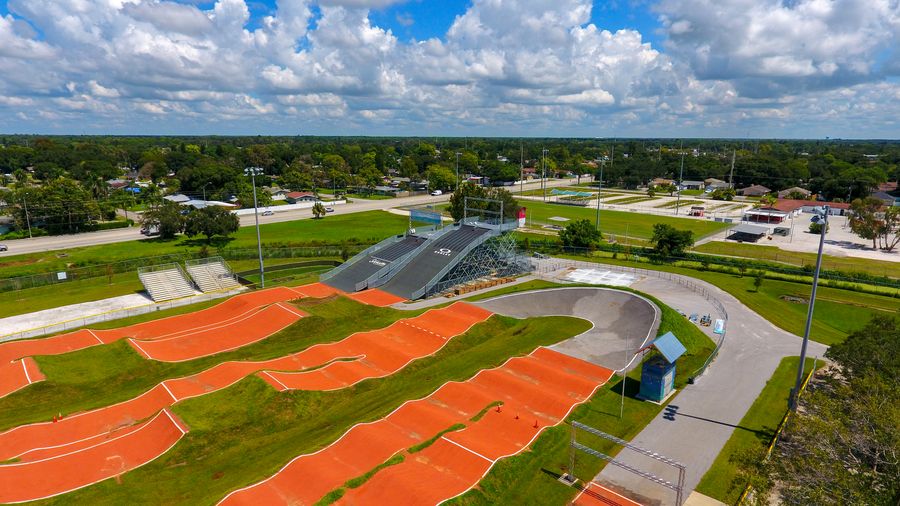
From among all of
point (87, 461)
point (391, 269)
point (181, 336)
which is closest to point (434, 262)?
point (391, 269)

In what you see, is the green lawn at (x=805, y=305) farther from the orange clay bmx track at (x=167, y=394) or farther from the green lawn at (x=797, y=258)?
the orange clay bmx track at (x=167, y=394)

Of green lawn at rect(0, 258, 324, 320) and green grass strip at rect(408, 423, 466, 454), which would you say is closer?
green grass strip at rect(408, 423, 466, 454)

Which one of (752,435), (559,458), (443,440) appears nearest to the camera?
(559,458)

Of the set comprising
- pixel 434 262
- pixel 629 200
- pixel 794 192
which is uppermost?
pixel 794 192

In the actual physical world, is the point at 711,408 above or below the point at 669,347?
below

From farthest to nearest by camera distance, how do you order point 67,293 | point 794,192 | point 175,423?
point 794,192 < point 67,293 < point 175,423

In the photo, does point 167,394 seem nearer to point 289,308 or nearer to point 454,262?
point 289,308

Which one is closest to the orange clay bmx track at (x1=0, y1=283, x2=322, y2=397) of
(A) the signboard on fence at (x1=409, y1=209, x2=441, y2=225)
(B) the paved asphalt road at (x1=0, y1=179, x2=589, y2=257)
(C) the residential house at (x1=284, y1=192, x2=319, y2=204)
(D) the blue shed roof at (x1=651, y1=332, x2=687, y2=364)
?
(A) the signboard on fence at (x1=409, y1=209, x2=441, y2=225)

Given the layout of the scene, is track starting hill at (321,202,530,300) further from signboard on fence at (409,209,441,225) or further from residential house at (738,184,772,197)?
residential house at (738,184,772,197)
